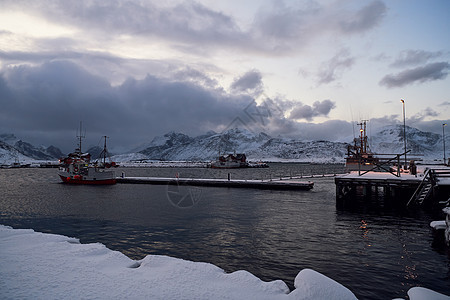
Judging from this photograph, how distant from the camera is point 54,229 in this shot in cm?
2273

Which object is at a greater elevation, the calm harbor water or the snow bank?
the snow bank

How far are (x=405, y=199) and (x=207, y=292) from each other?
32.7m

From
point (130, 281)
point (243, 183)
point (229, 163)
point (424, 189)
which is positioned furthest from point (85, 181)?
point (229, 163)

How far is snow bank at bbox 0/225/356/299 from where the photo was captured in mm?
7836

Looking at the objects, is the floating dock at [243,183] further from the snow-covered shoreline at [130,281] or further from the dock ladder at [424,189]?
the snow-covered shoreline at [130,281]

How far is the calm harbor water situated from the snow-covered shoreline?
3393 mm

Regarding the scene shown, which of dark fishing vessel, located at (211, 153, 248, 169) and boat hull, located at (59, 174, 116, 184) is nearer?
boat hull, located at (59, 174, 116, 184)

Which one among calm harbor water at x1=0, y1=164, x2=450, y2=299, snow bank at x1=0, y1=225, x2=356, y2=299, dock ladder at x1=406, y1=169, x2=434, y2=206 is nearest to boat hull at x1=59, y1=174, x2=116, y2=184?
calm harbor water at x1=0, y1=164, x2=450, y2=299

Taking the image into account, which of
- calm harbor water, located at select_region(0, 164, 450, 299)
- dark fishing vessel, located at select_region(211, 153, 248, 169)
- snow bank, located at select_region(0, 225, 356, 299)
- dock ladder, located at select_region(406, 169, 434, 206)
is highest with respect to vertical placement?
dark fishing vessel, located at select_region(211, 153, 248, 169)

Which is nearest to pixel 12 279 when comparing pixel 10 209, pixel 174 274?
pixel 174 274

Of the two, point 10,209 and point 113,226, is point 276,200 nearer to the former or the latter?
point 113,226

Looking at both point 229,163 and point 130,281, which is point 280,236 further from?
point 229,163

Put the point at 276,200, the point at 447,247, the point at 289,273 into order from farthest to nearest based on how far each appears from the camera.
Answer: the point at 276,200 → the point at 447,247 → the point at 289,273

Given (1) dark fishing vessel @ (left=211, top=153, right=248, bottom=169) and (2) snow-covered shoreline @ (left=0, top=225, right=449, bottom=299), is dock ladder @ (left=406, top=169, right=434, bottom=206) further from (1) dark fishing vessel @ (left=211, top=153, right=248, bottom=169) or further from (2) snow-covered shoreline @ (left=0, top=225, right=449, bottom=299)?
(1) dark fishing vessel @ (left=211, top=153, right=248, bottom=169)
